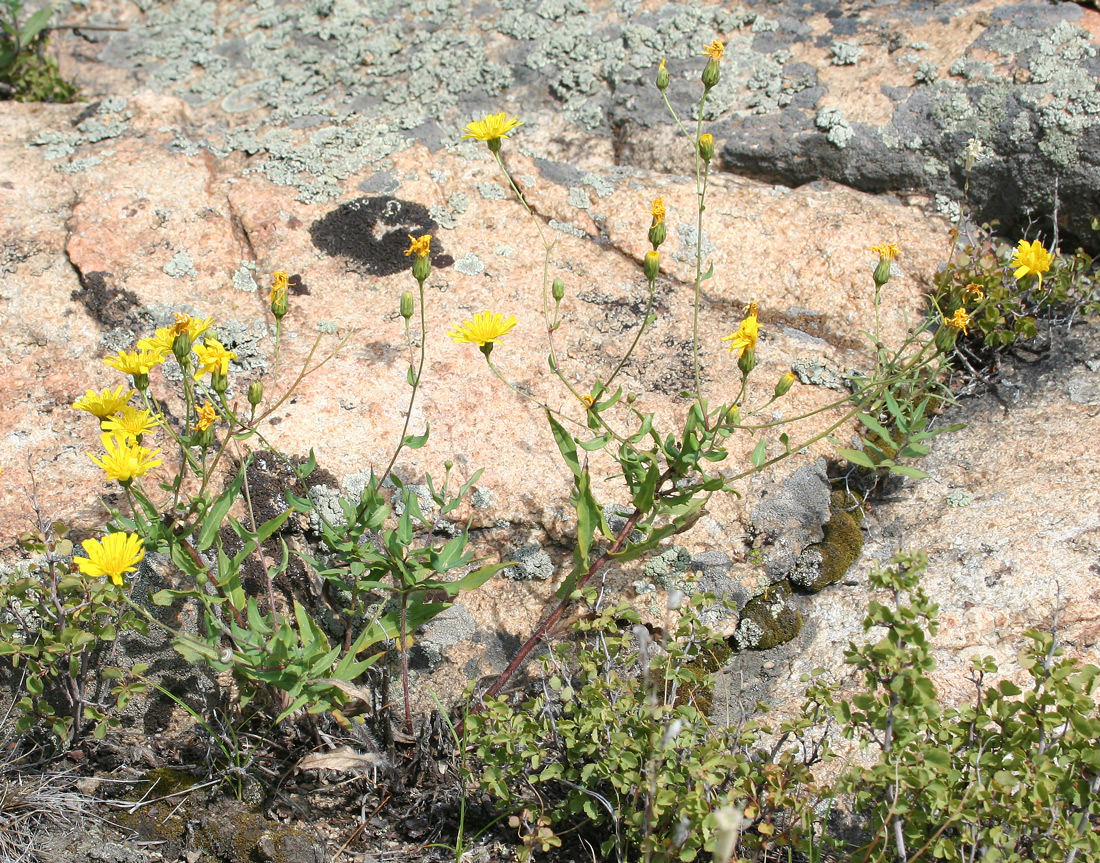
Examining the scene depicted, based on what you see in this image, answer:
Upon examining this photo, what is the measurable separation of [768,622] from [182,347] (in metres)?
1.91

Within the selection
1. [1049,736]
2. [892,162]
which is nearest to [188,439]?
[1049,736]

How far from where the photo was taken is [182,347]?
2.17 metres

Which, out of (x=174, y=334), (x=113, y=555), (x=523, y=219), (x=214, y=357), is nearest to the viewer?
(x=113, y=555)

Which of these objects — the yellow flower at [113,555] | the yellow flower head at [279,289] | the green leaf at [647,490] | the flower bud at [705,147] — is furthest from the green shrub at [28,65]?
the green leaf at [647,490]

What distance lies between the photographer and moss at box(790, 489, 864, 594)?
275cm

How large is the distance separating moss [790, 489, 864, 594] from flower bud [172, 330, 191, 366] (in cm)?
195

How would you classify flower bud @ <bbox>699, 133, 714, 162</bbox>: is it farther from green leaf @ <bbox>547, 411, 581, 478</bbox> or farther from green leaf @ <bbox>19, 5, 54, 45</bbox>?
green leaf @ <bbox>19, 5, 54, 45</bbox>

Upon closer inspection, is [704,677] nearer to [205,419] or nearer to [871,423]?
[871,423]

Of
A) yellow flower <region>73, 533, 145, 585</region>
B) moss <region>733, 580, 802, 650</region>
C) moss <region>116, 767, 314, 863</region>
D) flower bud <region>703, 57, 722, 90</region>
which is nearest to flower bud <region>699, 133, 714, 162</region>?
flower bud <region>703, 57, 722, 90</region>

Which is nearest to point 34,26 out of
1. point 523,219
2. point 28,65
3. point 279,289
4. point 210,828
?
point 28,65

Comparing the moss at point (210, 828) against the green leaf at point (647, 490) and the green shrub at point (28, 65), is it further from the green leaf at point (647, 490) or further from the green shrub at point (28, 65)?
the green shrub at point (28, 65)

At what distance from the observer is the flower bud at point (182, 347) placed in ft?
7.07

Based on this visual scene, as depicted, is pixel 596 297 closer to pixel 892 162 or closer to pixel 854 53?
pixel 892 162

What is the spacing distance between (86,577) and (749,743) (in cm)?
183
